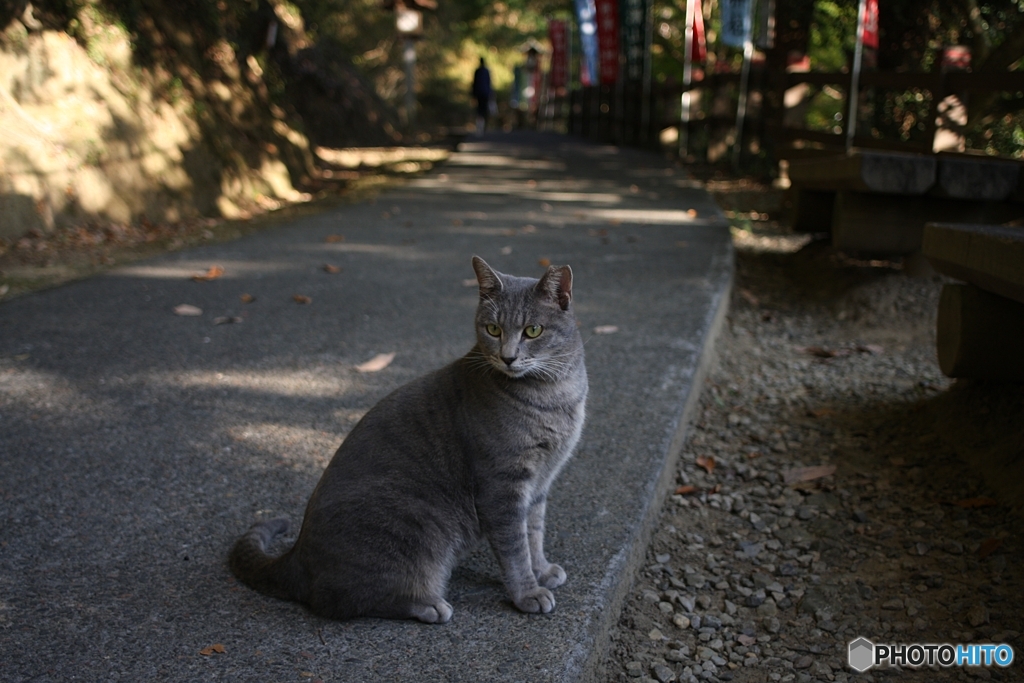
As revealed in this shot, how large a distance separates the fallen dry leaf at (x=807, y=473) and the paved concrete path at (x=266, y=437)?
48cm

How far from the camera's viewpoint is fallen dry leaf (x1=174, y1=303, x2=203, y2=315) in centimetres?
471

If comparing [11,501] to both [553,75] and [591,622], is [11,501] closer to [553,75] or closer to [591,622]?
[591,622]

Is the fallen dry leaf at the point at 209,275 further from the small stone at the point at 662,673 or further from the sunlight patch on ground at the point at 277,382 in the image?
the small stone at the point at 662,673

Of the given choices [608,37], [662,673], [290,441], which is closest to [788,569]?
[662,673]

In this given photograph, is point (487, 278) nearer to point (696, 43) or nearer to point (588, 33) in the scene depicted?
point (696, 43)

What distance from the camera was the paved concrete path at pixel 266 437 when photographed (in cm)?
197

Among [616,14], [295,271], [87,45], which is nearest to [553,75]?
[616,14]

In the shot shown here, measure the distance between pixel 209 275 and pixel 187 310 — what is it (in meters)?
0.82

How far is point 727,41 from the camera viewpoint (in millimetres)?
11305

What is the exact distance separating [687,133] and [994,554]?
12567 millimetres

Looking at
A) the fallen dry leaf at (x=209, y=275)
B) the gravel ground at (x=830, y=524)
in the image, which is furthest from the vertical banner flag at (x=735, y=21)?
the fallen dry leaf at (x=209, y=275)

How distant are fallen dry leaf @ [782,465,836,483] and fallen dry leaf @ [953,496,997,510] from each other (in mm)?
490

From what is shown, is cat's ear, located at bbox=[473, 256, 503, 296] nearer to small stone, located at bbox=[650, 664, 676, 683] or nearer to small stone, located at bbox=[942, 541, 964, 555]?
small stone, located at bbox=[650, 664, 676, 683]

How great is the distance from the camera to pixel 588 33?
18719 mm
